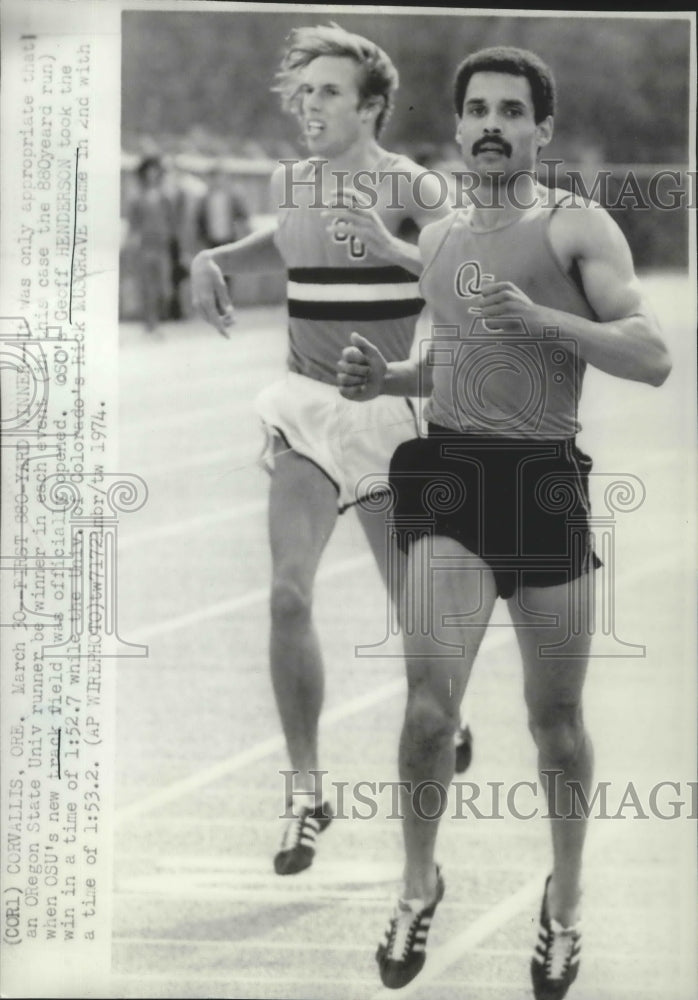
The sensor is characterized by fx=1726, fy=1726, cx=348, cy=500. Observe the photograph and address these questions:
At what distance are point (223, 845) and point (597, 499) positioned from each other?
37.1 inches

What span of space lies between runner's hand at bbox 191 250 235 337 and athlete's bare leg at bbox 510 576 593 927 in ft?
2.38

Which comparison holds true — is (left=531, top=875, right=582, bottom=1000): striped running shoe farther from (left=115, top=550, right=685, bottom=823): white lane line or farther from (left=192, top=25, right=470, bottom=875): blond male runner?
(left=192, top=25, right=470, bottom=875): blond male runner

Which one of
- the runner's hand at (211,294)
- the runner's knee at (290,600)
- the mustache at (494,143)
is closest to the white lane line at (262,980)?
the runner's knee at (290,600)

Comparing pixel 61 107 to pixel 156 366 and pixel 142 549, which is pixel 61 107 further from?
pixel 142 549

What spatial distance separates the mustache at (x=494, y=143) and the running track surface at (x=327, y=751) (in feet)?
1.63

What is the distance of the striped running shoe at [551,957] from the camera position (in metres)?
3.17

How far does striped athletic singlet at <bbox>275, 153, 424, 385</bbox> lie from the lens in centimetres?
308

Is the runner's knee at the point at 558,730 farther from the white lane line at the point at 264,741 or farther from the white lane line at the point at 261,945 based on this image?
the white lane line at the point at 261,945

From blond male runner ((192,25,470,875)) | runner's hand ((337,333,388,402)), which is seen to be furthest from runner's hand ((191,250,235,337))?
runner's hand ((337,333,388,402))

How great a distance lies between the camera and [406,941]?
3.15 metres

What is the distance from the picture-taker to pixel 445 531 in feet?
10.0

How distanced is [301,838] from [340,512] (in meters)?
0.62

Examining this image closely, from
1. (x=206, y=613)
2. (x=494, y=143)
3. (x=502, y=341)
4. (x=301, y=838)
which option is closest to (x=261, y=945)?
(x=301, y=838)

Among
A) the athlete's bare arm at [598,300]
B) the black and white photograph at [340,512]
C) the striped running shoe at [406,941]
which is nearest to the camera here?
the athlete's bare arm at [598,300]
